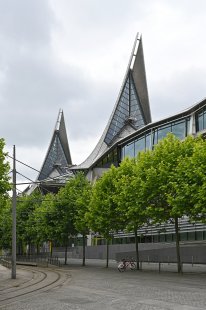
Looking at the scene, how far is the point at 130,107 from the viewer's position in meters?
102

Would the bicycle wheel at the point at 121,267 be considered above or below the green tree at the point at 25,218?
below

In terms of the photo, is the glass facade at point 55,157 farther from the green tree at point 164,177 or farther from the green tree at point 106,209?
the green tree at point 164,177

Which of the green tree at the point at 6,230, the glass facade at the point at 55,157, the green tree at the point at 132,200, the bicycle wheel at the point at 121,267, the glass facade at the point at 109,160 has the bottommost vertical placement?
the bicycle wheel at the point at 121,267

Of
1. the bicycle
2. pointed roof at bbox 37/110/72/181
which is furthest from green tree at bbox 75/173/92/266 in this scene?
pointed roof at bbox 37/110/72/181

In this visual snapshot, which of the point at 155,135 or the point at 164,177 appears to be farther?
the point at 155,135

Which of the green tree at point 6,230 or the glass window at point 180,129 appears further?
the green tree at point 6,230

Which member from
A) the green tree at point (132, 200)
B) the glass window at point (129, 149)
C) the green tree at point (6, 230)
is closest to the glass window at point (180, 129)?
the glass window at point (129, 149)

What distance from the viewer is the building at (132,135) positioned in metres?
53.7

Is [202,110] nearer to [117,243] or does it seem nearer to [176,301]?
[117,243]

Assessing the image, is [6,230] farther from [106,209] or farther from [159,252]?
[106,209]

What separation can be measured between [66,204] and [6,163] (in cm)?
2814

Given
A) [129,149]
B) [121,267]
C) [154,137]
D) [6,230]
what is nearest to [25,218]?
[6,230]

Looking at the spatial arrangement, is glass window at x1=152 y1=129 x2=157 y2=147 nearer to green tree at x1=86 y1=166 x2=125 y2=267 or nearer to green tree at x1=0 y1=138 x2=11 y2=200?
green tree at x1=86 y1=166 x2=125 y2=267

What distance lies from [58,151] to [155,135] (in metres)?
104
